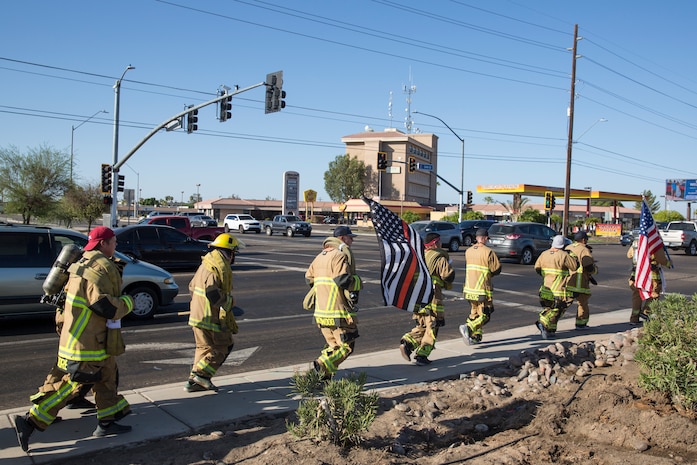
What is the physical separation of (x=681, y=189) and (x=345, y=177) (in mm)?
48941

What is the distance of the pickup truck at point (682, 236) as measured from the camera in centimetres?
3500

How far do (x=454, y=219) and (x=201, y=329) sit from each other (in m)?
57.2

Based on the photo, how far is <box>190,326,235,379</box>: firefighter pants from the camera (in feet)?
19.8

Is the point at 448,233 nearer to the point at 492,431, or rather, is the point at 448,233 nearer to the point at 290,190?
the point at 492,431

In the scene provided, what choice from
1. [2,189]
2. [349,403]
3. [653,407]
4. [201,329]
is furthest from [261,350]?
[2,189]

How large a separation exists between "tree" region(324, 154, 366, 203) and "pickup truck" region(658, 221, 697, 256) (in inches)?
2483

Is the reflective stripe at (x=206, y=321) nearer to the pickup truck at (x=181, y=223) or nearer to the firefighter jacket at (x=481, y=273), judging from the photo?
the firefighter jacket at (x=481, y=273)

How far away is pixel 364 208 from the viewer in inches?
3263

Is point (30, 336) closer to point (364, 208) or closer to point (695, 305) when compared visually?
point (695, 305)

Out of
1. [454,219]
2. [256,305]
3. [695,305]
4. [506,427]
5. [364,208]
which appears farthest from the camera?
[364,208]

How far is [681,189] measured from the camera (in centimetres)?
7044

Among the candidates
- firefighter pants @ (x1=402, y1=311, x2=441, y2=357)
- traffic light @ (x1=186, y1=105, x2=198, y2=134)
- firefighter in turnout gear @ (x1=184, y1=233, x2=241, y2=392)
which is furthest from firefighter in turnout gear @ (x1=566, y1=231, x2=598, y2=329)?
traffic light @ (x1=186, y1=105, x2=198, y2=134)

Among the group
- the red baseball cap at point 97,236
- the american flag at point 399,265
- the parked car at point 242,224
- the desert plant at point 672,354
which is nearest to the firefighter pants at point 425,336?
the american flag at point 399,265

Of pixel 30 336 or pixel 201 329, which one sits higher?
pixel 201 329
